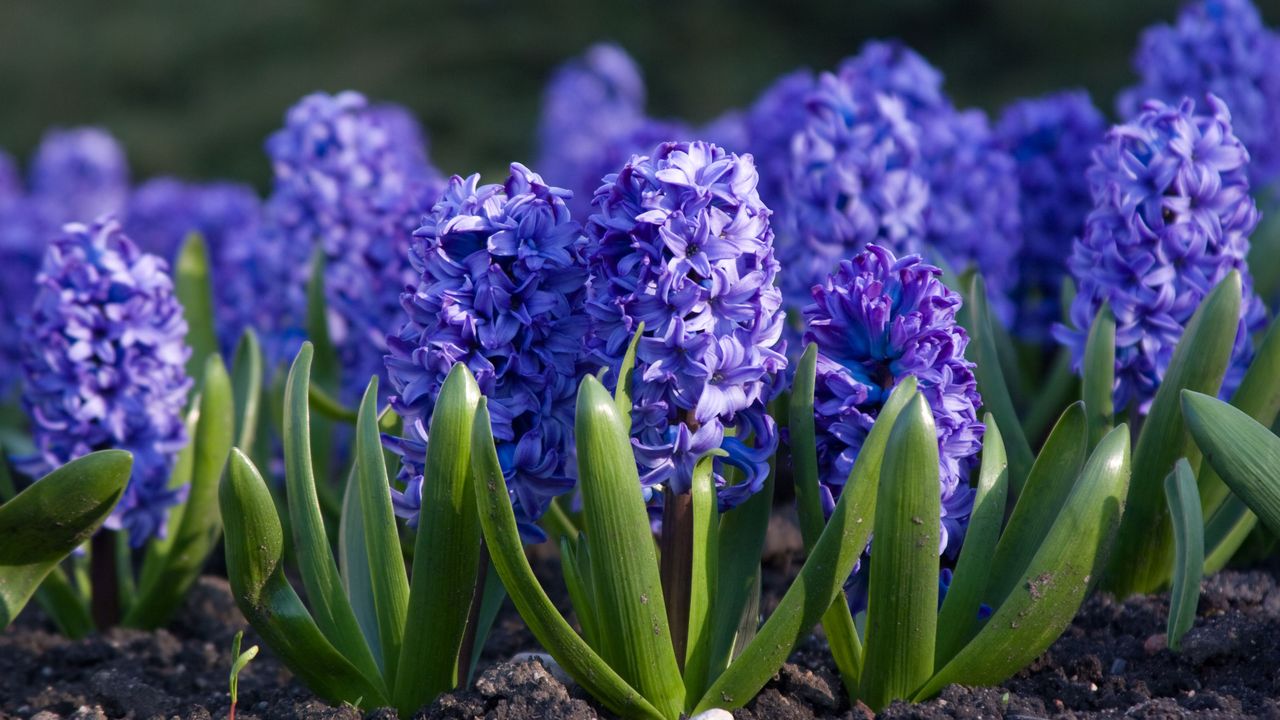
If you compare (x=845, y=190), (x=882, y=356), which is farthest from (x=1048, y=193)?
(x=882, y=356)

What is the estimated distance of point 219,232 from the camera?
17.0ft

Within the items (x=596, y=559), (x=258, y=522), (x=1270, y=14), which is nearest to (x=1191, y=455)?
(x=596, y=559)

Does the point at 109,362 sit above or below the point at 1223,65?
below

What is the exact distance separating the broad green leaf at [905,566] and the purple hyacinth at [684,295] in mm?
255

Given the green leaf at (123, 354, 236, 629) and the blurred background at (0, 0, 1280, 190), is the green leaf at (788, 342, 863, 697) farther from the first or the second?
the blurred background at (0, 0, 1280, 190)

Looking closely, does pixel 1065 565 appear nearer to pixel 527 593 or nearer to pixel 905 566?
pixel 905 566

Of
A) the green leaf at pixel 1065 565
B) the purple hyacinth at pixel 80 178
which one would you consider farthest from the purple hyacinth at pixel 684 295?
the purple hyacinth at pixel 80 178

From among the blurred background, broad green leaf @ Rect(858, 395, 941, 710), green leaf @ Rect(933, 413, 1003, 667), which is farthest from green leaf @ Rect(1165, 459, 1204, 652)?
the blurred background

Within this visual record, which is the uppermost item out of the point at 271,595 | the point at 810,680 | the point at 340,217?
the point at 340,217

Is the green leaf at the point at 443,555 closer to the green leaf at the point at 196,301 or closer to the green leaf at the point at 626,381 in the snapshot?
the green leaf at the point at 626,381

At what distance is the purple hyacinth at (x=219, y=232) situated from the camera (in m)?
4.19

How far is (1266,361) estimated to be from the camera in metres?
2.49

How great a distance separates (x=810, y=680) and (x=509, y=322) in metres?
0.82

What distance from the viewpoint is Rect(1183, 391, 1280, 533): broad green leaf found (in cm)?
211
